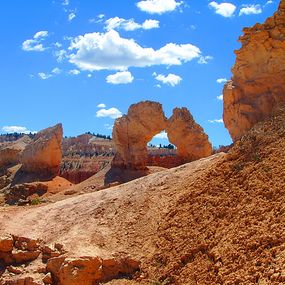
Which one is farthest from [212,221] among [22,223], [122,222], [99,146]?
[99,146]

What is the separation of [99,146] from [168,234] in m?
69.0

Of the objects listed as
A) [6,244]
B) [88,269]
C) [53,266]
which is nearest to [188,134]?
[6,244]

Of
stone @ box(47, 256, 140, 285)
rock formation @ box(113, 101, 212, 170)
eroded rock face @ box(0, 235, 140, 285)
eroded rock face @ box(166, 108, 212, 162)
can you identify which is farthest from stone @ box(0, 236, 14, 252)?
eroded rock face @ box(166, 108, 212, 162)

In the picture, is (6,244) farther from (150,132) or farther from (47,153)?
(47,153)

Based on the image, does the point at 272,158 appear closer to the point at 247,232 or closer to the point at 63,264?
the point at 247,232

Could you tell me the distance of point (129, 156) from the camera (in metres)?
33.1

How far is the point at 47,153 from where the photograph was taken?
35469mm

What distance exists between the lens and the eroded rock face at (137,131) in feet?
106

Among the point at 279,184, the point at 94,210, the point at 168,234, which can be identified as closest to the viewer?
the point at 279,184

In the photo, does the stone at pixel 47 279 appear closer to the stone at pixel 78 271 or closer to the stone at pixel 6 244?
the stone at pixel 78 271

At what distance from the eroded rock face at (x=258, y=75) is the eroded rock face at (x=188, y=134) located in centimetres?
1381

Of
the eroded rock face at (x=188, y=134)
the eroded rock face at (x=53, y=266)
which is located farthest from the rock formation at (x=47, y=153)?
the eroded rock face at (x=53, y=266)

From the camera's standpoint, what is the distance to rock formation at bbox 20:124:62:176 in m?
35.3

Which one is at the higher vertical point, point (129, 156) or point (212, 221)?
point (129, 156)
